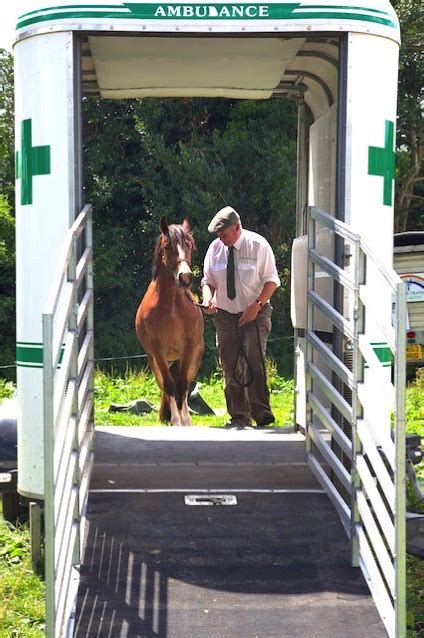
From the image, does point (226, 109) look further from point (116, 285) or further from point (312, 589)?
point (312, 589)

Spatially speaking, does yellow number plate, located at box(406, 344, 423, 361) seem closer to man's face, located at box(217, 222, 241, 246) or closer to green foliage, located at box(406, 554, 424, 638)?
man's face, located at box(217, 222, 241, 246)

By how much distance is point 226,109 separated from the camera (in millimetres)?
21375

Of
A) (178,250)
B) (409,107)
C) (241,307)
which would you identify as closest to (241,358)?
(241,307)

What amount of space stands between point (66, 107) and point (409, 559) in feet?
10.9

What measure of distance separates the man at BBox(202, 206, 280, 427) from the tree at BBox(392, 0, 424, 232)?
1357cm

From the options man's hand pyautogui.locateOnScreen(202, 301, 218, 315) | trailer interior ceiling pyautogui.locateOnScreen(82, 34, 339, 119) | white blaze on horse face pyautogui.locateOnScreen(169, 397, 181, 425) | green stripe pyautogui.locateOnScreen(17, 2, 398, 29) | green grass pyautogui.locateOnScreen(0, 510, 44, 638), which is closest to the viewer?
green grass pyautogui.locateOnScreen(0, 510, 44, 638)

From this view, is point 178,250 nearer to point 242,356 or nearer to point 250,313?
point 250,313

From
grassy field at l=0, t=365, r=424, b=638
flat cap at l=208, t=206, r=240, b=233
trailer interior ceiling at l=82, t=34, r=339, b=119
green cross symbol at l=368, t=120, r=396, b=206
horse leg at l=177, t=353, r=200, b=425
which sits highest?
trailer interior ceiling at l=82, t=34, r=339, b=119

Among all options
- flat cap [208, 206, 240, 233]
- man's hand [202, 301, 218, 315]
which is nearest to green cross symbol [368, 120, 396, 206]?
flat cap [208, 206, 240, 233]

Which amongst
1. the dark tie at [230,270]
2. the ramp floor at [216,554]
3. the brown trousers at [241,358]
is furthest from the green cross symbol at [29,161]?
the brown trousers at [241,358]

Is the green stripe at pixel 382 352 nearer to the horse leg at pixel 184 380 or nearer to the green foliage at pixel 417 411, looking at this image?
the green foliage at pixel 417 411

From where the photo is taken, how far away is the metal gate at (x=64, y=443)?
11.5 ft

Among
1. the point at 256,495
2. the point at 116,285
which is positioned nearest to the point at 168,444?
the point at 256,495

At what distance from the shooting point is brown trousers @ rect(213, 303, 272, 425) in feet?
25.3
